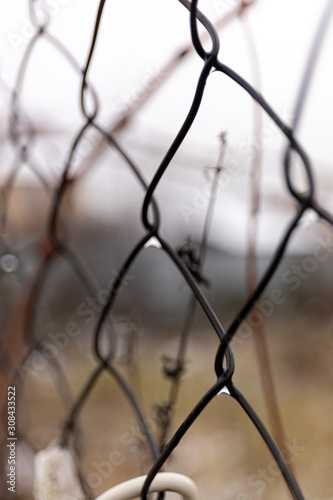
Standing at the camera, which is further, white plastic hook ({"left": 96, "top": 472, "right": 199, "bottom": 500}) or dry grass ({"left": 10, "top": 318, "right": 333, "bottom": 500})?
dry grass ({"left": 10, "top": 318, "right": 333, "bottom": 500})

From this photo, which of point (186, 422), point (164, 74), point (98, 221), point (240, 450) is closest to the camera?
point (186, 422)

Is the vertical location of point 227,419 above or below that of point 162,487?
below

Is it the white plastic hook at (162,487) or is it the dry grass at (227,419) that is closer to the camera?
the white plastic hook at (162,487)

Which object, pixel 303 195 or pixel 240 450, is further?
pixel 240 450

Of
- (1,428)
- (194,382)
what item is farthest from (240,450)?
(1,428)

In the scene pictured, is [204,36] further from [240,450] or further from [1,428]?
[240,450]

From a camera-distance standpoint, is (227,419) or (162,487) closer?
(162,487)

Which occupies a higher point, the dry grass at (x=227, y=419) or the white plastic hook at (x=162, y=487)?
the white plastic hook at (x=162, y=487)

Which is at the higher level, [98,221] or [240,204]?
[240,204]

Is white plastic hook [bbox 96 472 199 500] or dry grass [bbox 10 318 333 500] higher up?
white plastic hook [bbox 96 472 199 500]

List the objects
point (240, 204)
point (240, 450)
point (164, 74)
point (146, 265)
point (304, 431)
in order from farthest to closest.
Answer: point (304, 431)
point (240, 450)
point (146, 265)
point (240, 204)
point (164, 74)

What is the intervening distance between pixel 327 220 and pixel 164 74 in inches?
6.5

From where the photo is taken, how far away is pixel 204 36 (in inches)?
10.1

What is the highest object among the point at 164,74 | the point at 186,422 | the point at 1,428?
the point at 164,74
